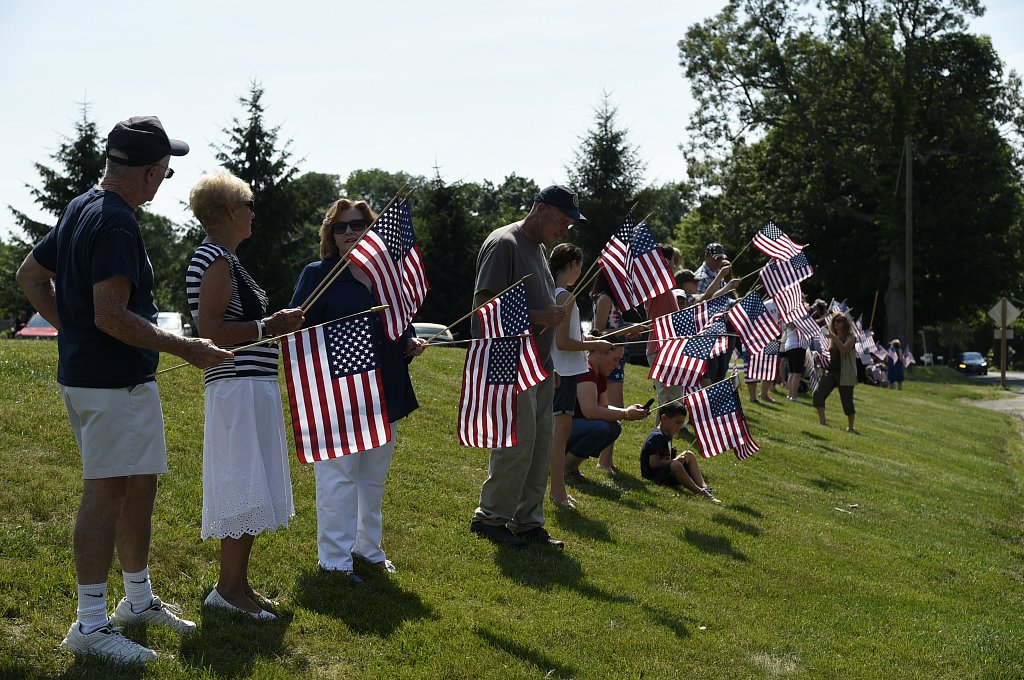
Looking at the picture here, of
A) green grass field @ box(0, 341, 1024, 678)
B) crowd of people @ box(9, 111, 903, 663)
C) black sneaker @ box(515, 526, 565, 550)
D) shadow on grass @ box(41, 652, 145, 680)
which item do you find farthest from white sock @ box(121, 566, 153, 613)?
black sneaker @ box(515, 526, 565, 550)

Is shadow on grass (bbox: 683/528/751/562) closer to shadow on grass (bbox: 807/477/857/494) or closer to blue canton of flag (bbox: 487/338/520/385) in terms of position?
blue canton of flag (bbox: 487/338/520/385)

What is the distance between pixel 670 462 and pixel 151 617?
5945 millimetres

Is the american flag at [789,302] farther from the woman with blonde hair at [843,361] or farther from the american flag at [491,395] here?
the american flag at [491,395]

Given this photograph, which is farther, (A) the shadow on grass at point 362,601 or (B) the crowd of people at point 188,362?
(A) the shadow on grass at point 362,601

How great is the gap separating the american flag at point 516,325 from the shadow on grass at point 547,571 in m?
1.09

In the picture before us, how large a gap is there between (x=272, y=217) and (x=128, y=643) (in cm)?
4163

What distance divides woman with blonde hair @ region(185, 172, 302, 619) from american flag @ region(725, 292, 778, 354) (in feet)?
23.0

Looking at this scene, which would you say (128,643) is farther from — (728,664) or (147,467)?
(728,664)

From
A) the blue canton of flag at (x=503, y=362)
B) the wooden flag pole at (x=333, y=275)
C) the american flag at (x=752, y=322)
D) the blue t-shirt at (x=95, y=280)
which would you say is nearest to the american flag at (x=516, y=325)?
the blue canton of flag at (x=503, y=362)

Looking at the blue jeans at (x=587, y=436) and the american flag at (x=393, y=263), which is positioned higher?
the american flag at (x=393, y=263)

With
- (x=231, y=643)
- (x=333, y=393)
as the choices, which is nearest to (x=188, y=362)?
(x=333, y=393)

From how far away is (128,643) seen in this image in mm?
4305

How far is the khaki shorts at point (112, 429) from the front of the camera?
421 cm

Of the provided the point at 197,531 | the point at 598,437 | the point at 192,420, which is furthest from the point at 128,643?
the point at 598,437
